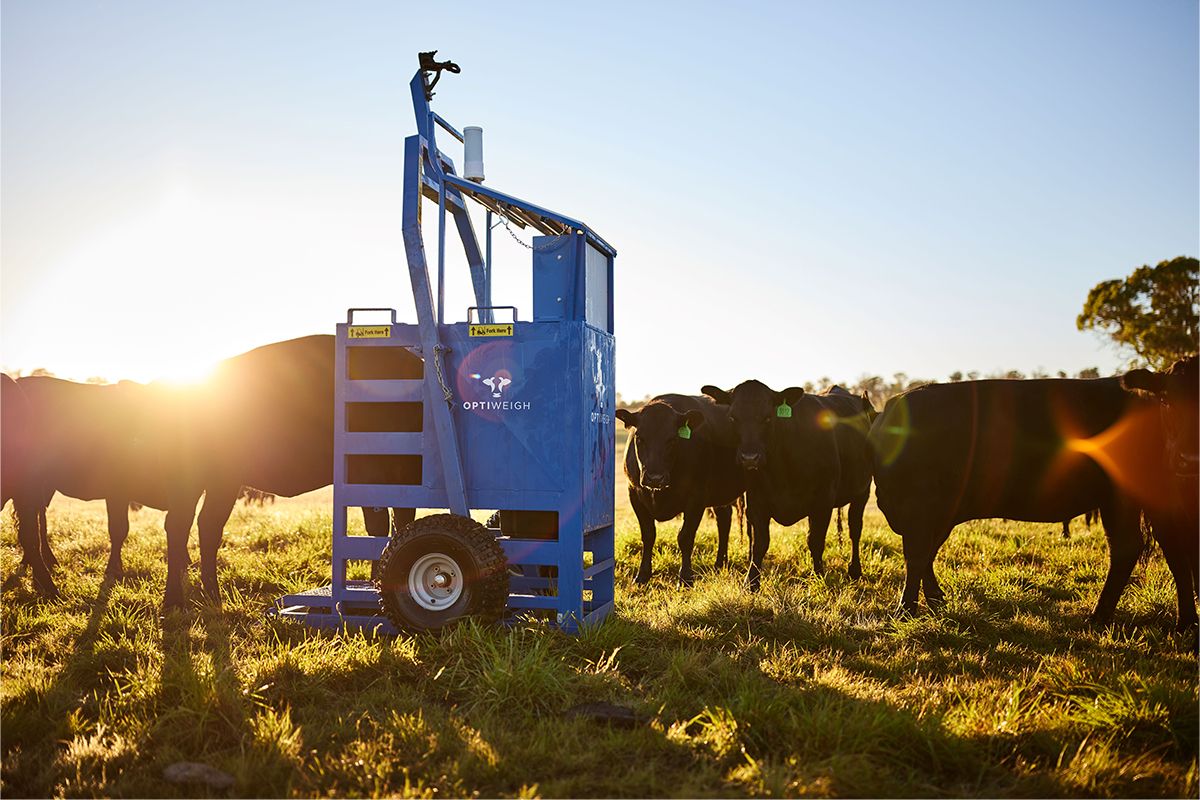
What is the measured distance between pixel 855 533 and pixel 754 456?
2484mm

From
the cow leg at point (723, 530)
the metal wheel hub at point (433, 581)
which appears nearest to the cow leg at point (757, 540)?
the cow leg at point (723, 530)

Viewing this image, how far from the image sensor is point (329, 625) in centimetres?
705

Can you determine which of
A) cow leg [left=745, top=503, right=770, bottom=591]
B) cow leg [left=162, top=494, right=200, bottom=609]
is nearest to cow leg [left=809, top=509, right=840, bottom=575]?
cow leg [left=745, top=503, right=770, bottom=591]

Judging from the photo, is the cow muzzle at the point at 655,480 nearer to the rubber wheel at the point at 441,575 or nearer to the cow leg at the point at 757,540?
the cow leg at the point at 757,540

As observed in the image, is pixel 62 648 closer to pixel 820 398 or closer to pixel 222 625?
pixel 222 625

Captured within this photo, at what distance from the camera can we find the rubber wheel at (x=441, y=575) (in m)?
6.46

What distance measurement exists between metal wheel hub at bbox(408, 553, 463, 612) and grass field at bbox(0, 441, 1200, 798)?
0.40m

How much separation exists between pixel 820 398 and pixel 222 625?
23.7 feet

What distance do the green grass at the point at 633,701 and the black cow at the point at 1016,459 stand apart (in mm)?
757

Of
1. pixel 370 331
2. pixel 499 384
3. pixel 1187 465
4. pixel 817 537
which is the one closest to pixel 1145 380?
pixel 1187 465

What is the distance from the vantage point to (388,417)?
306 inches

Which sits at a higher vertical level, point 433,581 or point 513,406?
point 513,406

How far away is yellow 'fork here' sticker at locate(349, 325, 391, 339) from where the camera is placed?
23.6ft

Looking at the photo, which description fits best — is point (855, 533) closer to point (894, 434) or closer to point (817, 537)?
point (817, 537)
